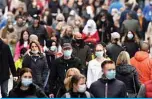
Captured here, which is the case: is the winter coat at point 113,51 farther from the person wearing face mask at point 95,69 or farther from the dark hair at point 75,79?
the dark hair at point 75,79

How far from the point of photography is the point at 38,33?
23.7 meters

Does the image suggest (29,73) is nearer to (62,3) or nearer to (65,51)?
(65,51)

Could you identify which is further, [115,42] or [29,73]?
[115,42]

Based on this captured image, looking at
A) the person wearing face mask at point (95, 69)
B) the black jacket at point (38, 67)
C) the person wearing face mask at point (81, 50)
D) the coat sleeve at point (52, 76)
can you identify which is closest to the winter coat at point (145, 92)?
the person wearing face mask at point (95, 69)

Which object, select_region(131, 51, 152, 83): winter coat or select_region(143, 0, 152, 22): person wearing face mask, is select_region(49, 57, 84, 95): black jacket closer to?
select_region(131, 51, 152, 83): winter coat

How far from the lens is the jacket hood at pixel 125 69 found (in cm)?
1684

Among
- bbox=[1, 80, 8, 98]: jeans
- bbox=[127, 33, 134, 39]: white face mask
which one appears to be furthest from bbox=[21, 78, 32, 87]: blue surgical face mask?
bbox=[127, 33, 134, 39]: white face mask

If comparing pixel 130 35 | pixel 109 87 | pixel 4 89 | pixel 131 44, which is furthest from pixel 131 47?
pixel 109 87

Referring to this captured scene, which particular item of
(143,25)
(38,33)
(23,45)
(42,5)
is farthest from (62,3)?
(23,45)

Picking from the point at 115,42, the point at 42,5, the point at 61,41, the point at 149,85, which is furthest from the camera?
the point at 42,5

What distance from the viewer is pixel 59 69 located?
57.8 ft

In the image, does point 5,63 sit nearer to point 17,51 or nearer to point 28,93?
point 28,93

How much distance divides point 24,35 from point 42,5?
12.2 metres

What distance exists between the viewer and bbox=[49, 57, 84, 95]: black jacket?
1745 cm
